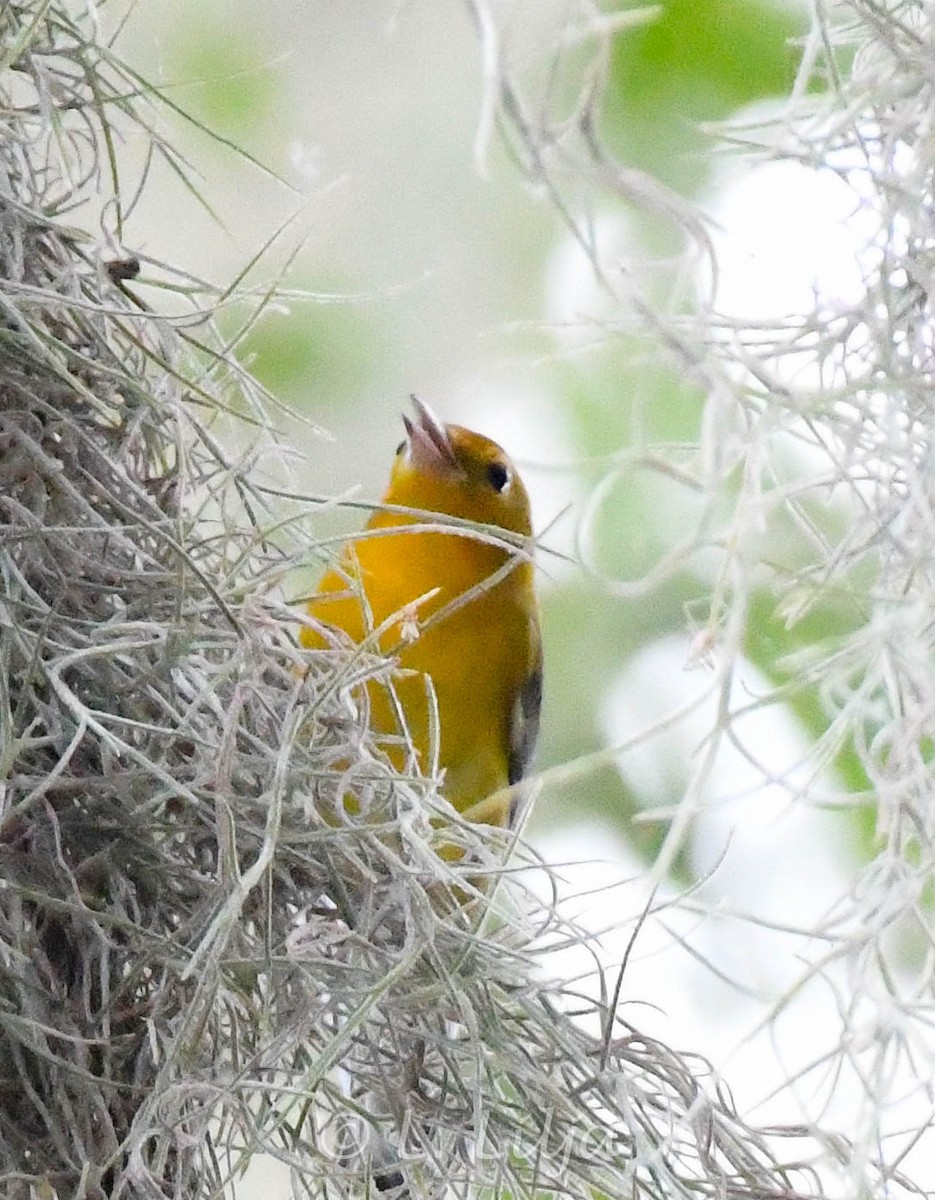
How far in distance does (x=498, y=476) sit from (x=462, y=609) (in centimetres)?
17

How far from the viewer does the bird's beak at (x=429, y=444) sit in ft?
4.53

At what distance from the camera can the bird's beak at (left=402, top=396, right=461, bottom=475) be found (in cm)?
138

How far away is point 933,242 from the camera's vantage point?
0.81 m

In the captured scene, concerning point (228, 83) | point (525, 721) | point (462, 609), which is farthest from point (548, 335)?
point (228, 83)

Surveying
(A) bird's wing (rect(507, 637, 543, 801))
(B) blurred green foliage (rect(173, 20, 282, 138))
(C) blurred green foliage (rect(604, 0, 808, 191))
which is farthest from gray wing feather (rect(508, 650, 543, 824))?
(B) blurred green foliage (rect(173, 20, 282, 138))

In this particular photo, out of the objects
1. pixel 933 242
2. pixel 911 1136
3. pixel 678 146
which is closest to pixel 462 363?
pixel 678 146

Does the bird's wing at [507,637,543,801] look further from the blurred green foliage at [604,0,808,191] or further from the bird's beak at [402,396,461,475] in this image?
the blurred green foliage at [604,0,808,191]

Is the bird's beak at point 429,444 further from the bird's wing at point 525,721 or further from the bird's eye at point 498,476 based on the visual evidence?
the bird's wing at point 525,721

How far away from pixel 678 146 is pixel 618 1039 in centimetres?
102

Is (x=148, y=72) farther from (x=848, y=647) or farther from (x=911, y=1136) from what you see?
(x=911, y=1136)

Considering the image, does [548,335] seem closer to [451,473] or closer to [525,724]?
[451,473]

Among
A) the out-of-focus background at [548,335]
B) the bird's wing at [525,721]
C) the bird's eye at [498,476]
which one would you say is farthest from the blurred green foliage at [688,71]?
the bird's wing at [525,721]

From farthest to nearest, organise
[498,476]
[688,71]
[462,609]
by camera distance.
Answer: [688,71], [498,476], [462,609]

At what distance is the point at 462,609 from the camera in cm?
135
